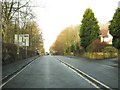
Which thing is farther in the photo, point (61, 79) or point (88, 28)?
point (88, 28)

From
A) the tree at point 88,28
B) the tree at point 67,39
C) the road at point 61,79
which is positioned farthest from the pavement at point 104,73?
the tree at point 67,39

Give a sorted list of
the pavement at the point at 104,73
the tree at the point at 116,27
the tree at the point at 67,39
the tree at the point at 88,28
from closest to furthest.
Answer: the pavement at the point at 104,73 < the tree at the point at 116,27 < the tree at the point at 88,28 < the tree at the point at 67,39

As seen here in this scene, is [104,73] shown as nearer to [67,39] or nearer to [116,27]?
[116,27]

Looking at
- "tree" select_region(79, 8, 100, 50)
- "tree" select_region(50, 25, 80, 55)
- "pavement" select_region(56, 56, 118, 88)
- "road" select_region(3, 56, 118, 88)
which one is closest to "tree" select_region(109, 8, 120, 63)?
"pavement" select_region(56, 56, 118, 88)

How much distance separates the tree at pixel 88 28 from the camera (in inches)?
2717

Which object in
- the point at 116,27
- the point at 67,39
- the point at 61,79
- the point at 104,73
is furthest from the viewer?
the point at 67,39

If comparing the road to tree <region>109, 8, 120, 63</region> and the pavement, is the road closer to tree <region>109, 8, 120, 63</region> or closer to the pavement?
the pavement

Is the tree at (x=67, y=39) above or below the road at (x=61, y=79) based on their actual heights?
above

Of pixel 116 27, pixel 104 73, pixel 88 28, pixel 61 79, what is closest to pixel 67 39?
pixel 88 28

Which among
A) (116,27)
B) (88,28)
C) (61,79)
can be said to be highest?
(88,28)

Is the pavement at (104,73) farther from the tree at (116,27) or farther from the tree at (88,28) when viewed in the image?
the tree at (88,28)

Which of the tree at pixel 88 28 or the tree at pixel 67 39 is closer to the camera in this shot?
the tree at pixel 88 28

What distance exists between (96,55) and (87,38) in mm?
11998

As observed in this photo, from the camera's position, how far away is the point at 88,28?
→ 69688 mm
